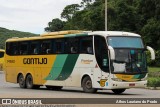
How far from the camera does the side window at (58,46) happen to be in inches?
1178

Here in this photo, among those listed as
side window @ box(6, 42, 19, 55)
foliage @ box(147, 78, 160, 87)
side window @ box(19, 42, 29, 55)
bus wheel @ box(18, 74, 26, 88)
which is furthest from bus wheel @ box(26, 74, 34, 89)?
foliage @ box(147, 78, 160, 87)

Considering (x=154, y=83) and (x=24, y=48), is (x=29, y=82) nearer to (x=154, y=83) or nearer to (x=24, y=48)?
(x=24, y=48)

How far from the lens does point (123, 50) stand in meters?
26.8

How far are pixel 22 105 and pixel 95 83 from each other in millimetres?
12037

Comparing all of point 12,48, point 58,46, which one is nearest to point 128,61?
point 58,46

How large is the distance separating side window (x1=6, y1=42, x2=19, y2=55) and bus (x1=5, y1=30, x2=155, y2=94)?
12 cm

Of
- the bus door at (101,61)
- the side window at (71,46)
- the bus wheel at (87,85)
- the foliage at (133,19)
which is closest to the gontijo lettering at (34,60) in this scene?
the side window at (71,46)

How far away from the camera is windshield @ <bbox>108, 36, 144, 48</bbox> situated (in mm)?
26828

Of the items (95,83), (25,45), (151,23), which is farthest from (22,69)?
(151,23)

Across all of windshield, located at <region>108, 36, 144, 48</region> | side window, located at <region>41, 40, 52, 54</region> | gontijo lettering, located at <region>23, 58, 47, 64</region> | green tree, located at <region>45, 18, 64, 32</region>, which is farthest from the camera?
green tree, located at <region>45, 18, 64, 32</region>

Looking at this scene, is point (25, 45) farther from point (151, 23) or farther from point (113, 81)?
point (151, 23)

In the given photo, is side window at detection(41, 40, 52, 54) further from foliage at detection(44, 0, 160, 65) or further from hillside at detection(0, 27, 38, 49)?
hillside at detection(0, 27, 38, 49)

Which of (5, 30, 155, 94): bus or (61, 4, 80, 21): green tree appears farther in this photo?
(61, 4, 80, 21): green tree

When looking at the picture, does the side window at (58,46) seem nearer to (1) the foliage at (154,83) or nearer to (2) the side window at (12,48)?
(2) the side window at (12,48)
